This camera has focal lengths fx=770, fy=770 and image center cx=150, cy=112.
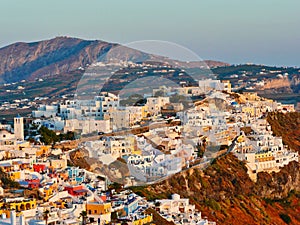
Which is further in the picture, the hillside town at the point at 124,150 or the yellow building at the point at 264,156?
the yellow building at the point at 264,156

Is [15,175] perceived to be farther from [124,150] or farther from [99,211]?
[124,150]

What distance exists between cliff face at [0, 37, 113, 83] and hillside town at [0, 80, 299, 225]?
256 feet

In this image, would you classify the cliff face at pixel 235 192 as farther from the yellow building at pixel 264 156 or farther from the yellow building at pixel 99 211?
the yellow building at pixel 99 211

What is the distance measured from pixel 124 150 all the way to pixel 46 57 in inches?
4150

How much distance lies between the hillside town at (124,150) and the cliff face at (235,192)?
452mm

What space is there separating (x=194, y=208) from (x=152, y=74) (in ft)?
102

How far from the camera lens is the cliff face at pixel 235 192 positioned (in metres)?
24.4

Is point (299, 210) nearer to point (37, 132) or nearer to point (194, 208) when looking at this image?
point (194, 208)

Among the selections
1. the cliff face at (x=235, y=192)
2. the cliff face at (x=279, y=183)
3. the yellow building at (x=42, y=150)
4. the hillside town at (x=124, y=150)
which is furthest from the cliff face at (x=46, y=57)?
the yellow building at (x=42, y=150)

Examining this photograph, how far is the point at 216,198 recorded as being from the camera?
26.2 metres

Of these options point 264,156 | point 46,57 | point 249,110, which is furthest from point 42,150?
point 46,57

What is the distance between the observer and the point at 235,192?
90.7 feet

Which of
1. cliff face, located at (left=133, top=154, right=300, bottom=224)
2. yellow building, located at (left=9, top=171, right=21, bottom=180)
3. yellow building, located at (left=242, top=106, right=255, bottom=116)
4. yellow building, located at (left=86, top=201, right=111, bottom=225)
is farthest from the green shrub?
yellow building, located at (left=242, top=106, right=255, bottom=116)

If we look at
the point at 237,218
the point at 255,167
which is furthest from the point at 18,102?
the point at 237,218
